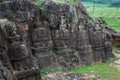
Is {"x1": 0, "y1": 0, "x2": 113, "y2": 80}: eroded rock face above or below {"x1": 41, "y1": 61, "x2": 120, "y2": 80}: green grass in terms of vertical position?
above

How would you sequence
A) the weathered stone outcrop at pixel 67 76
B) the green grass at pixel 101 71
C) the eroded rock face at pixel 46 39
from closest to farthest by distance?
the eroded rock face at pixel 46 39
the weathered stone outcrop at pixel 67 76
the green grass at pixel 101 71

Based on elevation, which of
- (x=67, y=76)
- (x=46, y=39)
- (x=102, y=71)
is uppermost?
(x=46, y=39)

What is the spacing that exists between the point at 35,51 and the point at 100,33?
527 centimetres

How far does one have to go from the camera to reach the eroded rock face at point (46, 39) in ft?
43.2

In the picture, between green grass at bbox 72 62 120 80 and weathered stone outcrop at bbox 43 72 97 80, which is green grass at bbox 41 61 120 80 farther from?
weathered stone outcrop at bbox 43 72 97 80

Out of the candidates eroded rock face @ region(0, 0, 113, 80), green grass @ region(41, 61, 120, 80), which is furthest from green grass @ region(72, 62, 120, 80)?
eroded rock face @ region(0, 0, 113, 80)

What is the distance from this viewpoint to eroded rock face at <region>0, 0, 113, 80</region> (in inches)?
518

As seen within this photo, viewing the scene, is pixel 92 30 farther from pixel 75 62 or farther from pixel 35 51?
pixel 35 51

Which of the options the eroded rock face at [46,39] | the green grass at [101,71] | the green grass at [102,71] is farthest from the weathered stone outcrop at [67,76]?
the eroded rock face at [46,39]

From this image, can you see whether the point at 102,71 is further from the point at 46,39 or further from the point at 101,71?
the point at 46,39

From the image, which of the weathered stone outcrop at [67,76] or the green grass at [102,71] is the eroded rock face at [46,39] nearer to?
the green grass at [102,71]

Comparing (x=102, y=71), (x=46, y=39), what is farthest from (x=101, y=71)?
(x=46, y=39)

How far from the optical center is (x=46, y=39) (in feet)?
52.8

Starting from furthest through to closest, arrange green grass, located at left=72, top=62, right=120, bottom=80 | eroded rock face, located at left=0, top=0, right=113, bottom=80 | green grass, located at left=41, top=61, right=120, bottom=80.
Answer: green grass, located at left=72, top=62, right=120, bottom=80 < green grass, located at left=41, top=61, right=120, bottom=80 < eroded rock face, located at left=0, top=0, right=113, bottom=80
